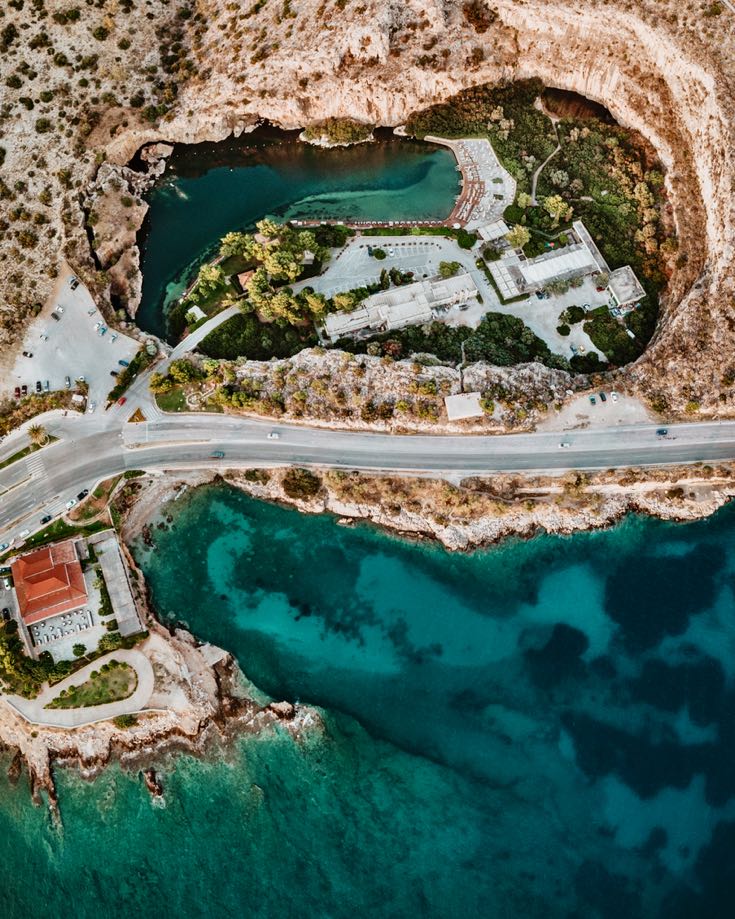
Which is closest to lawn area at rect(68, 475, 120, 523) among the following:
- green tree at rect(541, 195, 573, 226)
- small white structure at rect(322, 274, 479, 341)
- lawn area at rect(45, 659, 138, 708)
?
lawn area at rect(45, 659, 138, 708)

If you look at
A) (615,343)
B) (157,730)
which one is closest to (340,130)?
(615,343)

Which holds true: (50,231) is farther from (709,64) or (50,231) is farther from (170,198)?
(709,64)

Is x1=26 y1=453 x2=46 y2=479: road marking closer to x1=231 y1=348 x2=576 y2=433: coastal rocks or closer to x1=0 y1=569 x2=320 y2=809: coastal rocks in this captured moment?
x1=0 y1=569 x2=320 y2=809: coastal rocks

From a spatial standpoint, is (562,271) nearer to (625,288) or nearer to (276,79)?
(625,288)

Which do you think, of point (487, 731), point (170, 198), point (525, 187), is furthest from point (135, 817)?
point (525, 187)

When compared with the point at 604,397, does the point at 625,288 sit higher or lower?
higher

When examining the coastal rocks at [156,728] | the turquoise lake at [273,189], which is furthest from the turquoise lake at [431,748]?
the turquoise lake at [273,189]

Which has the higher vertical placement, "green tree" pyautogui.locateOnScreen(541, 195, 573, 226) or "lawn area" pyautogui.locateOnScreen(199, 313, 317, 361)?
"green tree" pyautogui.locateOnScreen(541, 195, 573, 226)
